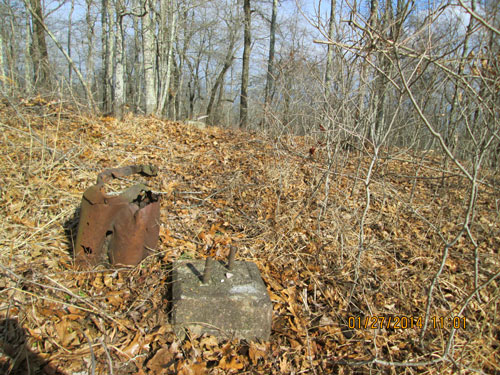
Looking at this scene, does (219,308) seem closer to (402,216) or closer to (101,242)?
(101,242)

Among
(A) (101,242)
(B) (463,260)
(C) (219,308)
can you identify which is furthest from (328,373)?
(B) (463,260)

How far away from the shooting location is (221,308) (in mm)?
2096

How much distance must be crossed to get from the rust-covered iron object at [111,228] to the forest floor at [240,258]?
146mm

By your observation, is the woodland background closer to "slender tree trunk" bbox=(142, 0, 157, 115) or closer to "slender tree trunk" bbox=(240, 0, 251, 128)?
"slender tree trunk" bbox=(142, 0, 157, 115)

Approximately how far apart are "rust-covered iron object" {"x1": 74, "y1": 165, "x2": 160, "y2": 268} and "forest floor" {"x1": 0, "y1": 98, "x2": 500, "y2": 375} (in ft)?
0.48

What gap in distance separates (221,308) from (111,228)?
3.52 feet

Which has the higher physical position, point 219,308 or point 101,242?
point 101,242

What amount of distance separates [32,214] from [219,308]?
2.14 meters

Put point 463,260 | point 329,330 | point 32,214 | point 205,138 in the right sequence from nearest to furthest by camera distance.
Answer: point 329,330 < point 32,214 < point 463,260 < point 205,138

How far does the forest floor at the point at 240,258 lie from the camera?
1902mm

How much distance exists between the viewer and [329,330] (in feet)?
7.75
